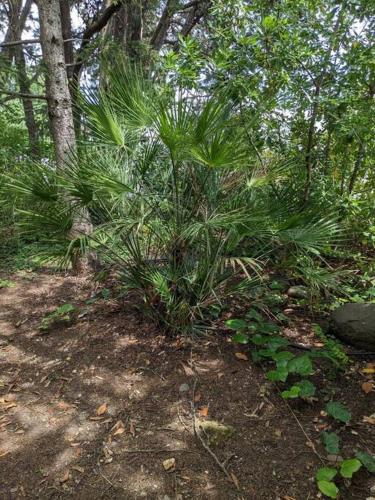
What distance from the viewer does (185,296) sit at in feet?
8.95

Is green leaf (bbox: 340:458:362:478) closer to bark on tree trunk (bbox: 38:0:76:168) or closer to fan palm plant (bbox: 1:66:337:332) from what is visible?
fan palm plant (bbox: 1:66:337:332)

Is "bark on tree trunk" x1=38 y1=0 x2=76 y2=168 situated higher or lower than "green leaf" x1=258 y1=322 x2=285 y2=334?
higher

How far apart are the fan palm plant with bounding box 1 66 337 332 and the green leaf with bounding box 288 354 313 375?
2.10ft

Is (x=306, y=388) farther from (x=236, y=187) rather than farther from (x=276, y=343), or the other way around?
(x=236, y=187)

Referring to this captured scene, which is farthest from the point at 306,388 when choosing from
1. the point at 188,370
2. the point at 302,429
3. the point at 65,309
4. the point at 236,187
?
the point at 65,309

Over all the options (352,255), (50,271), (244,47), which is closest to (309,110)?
(244,47)

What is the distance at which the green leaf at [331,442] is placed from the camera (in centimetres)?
182

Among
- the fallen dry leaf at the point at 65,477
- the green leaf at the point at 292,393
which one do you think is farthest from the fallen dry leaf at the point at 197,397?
the fallen dry leaf at the point at 65,477

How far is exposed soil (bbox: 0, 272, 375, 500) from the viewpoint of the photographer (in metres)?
1.71

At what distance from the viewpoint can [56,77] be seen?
379 centimetres

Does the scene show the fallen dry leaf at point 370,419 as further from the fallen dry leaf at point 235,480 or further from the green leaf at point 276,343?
the fallen dry leaf at point 235,480

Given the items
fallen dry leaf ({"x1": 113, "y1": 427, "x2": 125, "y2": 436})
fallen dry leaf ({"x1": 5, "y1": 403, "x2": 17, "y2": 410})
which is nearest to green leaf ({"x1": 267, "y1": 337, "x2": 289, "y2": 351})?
fallen dry leaf ({"x1": 113, "y1": 427, "x2": 125, "y2": 436})

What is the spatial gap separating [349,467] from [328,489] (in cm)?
15

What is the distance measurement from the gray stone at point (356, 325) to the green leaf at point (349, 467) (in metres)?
1.22
